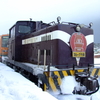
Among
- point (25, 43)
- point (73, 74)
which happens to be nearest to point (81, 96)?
point (73, 74)

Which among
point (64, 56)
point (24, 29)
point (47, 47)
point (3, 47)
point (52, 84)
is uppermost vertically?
point (24, 29)

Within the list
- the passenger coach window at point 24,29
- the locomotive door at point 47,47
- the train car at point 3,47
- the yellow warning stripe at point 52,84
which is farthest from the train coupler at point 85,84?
the train car at point 3,47

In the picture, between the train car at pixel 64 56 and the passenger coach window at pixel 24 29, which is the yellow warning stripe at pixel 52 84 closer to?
the train car at pixel 64 56

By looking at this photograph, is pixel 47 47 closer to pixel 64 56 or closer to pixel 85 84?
pixel 64 56

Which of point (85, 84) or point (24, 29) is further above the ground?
point (24, 29)

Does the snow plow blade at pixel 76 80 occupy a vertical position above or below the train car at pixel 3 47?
below

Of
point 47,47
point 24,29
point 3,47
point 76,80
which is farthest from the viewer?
point 3,47

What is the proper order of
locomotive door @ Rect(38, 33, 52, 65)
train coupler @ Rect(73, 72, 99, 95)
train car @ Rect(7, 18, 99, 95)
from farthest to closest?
locomotive door @ Rect(38, 33, 52, 65) → train car @ Rect(7, 18, 99, 95) → train coupler @ Rect(73, 72, 99, 95)

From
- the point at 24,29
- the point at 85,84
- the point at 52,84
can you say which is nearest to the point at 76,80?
the point at 85,84

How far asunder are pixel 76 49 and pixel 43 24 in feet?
8.54

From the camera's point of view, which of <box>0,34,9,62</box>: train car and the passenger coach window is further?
<box>0,34,9,62</box>: train car

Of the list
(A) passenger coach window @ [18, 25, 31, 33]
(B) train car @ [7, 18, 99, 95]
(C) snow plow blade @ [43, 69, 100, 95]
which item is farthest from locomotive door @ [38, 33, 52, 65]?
(A) passenger coach window @ [18, 25, 31, 33]

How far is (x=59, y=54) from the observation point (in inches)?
158

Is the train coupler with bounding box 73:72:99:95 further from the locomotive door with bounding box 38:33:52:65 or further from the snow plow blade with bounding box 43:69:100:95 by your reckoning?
the locomotive door with bounding box 38:33:52:65
